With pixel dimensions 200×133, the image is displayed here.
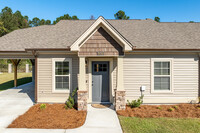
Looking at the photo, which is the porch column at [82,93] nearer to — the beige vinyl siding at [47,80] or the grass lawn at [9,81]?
the beige vinyl siding at [47,80]

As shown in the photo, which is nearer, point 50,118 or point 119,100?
point 50,118

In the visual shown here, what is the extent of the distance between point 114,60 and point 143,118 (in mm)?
3176

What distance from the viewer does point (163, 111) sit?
5.29 m

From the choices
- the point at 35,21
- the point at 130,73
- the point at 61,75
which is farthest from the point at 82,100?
the point at 35,21

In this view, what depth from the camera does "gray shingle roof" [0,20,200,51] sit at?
640cm

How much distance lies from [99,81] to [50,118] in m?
3.00

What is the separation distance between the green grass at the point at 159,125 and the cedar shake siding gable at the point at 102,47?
3000mm

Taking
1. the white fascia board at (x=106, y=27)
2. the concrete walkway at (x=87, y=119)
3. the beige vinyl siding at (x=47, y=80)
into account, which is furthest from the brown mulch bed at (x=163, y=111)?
the beige vinyl siding at (x=47, y=80)

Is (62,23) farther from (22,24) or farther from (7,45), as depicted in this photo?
(22,24)

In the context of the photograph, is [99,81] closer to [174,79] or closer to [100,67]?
[100,67]

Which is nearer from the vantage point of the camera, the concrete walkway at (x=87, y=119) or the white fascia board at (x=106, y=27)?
the concrete walkway at (x=87, y=119)

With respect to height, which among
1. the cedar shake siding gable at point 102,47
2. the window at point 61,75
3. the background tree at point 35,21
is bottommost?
the window at point 61,75

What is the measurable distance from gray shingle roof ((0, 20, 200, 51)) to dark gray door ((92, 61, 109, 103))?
6.80 feet

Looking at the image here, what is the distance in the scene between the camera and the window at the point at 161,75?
20.2 feet
